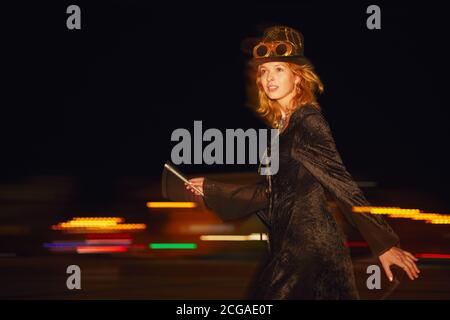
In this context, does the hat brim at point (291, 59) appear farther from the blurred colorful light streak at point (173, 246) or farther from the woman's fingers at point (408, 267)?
the blurred colorful light streak at point (173, 246)

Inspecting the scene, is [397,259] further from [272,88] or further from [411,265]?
[272,88]

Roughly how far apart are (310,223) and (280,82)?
2.80 feet

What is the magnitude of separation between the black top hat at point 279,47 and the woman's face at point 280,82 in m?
0.04

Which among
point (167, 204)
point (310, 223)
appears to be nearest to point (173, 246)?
point (167, 204)

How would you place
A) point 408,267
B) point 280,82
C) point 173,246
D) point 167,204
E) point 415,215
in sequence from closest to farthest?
point 408,267 < point 280,82 < point 415,215 < point 167,204 < point 173,246

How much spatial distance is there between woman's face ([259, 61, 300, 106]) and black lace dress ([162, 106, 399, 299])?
23 centimetres

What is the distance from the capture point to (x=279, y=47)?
19.0 ft

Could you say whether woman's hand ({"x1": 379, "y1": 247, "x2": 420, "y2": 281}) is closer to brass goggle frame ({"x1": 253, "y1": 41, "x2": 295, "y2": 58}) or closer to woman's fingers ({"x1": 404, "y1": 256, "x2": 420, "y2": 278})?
woman's fingers ({"x1": 404, "y1": 256, "x2": 420, "y2": 278})

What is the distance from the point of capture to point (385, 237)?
5348 millimetres

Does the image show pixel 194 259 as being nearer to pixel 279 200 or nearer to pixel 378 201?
pixel 378 201

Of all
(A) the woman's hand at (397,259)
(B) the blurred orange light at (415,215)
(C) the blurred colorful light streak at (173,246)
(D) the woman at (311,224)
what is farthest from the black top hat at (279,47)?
(C) the blurred colorful light streak at (173,246)

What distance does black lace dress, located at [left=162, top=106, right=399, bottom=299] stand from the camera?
17.4ft

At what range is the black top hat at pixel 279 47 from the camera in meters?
5.77
